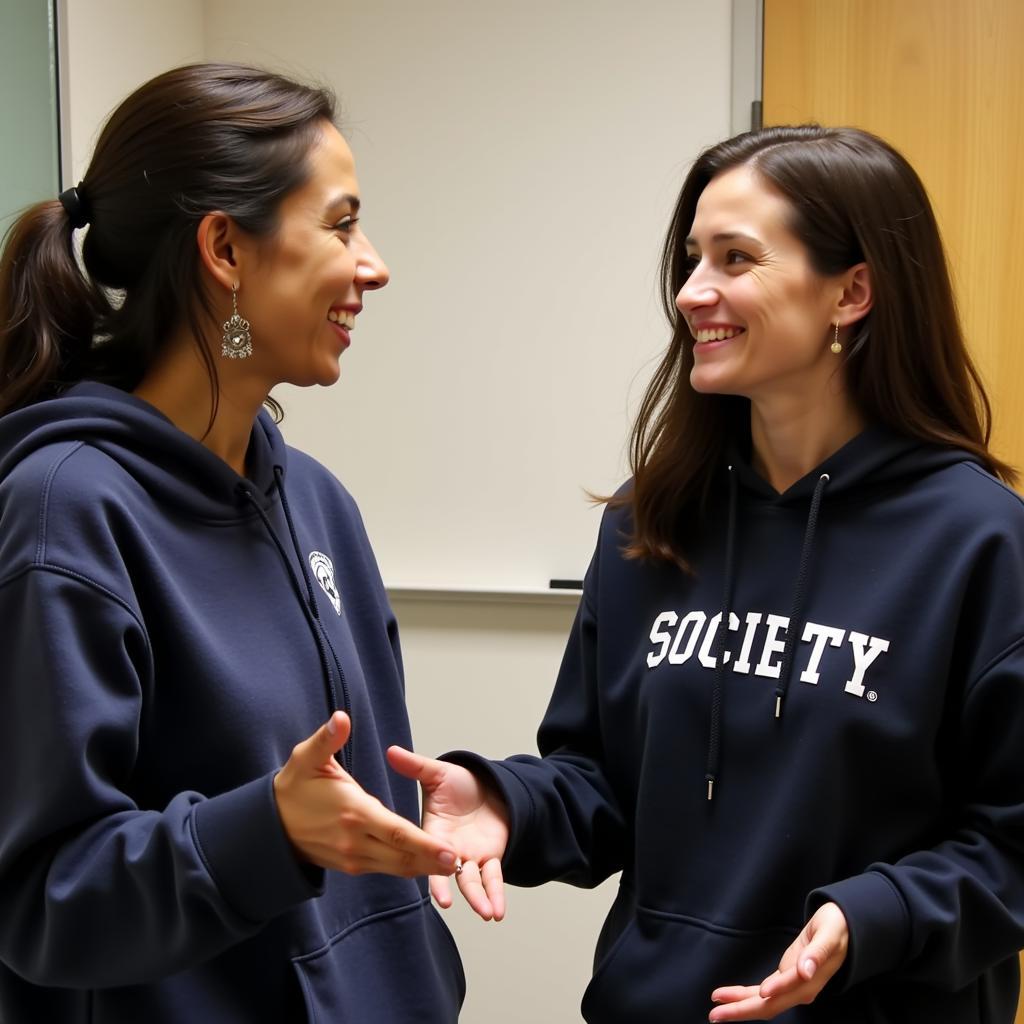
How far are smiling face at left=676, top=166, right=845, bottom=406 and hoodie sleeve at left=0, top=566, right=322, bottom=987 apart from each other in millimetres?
729

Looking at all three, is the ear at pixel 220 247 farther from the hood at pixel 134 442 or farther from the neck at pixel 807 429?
the neck at pixel 807 429

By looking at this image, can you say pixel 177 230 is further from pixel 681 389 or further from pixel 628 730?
pixel 628 730

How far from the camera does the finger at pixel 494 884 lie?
1223 mm

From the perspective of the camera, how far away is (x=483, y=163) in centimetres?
283

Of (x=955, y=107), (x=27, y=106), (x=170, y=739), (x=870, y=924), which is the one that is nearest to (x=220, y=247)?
(x=170, y=739)

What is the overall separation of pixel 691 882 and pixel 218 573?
0.62 meters

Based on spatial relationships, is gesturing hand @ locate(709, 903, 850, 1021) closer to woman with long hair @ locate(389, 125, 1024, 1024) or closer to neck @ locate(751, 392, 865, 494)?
woman with long hair @ locate(389, 125, 1024, 1024)

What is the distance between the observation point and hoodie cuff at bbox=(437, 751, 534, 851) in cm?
136

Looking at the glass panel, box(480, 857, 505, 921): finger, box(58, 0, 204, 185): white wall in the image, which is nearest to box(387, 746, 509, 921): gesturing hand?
box(480, 857, 505, 921): finger

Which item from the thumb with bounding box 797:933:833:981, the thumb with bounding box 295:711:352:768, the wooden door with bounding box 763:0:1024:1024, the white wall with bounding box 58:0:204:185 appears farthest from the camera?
the wooden door with bounding box 763:0:1024:1024

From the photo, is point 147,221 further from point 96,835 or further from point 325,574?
point 96,835

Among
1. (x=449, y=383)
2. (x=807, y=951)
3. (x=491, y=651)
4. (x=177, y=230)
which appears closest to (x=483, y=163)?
(x=449, y=383)

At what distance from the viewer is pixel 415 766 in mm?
1197

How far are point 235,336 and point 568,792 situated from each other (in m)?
0.66
